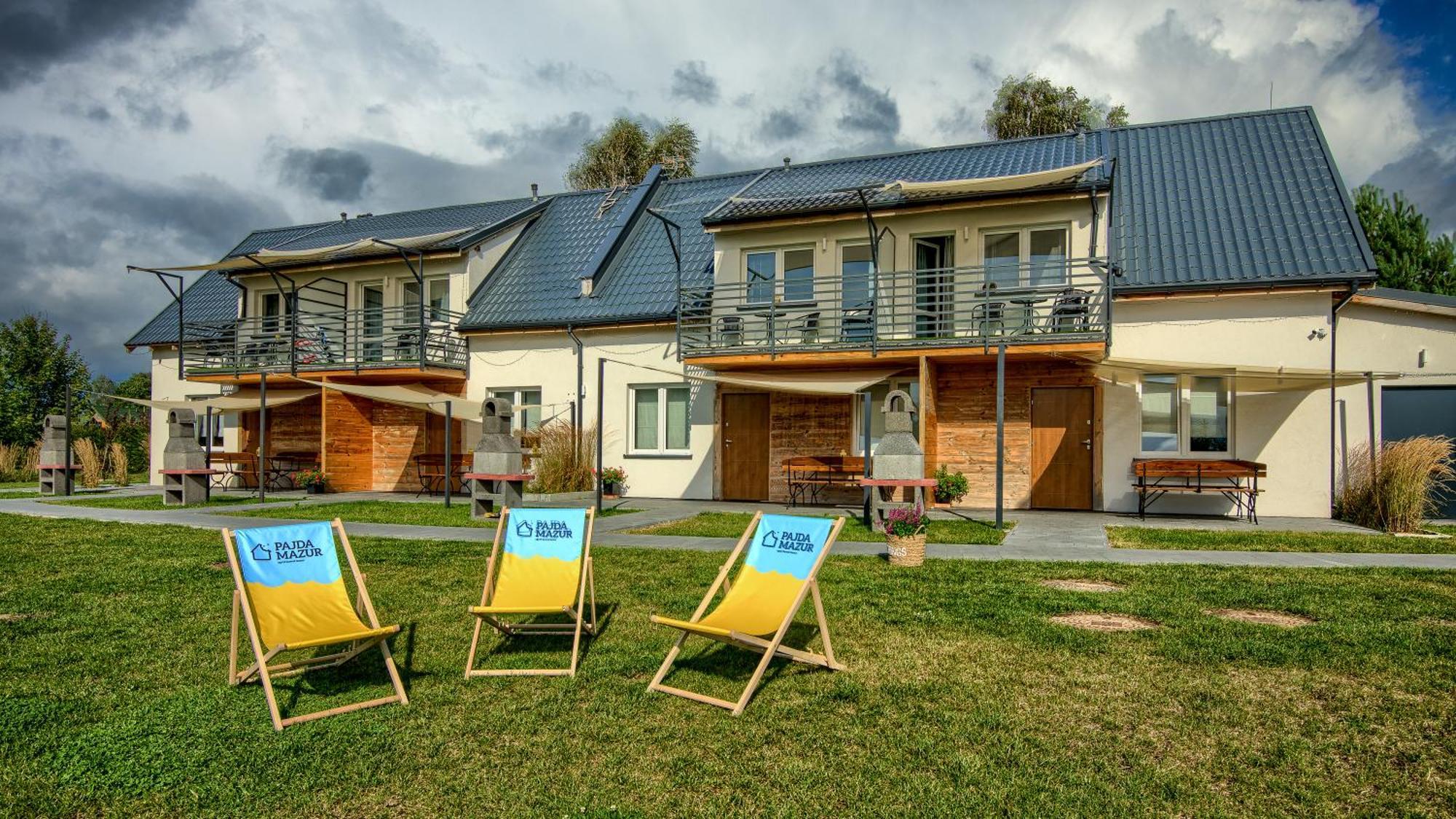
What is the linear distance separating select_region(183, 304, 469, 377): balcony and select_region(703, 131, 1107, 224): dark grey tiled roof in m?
6.56

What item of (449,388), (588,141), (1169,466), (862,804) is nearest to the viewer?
(862,804)

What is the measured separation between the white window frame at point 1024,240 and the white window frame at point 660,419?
605 centimetres

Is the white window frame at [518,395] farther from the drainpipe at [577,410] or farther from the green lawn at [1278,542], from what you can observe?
the green lawn at [1278,542]

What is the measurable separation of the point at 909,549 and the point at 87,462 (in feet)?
70.1

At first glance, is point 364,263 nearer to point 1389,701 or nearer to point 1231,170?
point 1231,170

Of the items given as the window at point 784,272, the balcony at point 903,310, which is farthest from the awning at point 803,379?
the window at point 784,272

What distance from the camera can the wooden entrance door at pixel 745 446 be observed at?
16.8 metres

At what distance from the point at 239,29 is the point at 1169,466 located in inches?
551

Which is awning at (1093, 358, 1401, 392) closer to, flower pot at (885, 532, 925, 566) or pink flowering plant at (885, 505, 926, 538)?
pink flowering plant at (885, 505, 926, 538)

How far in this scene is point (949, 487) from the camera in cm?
1484

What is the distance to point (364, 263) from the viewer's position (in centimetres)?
2016

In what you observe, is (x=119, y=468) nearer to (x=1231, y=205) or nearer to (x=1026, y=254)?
(x=1026, y=254)

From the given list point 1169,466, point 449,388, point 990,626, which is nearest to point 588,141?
point 449,388

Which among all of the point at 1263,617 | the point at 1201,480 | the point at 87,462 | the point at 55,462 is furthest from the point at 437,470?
the point at 1263,617
